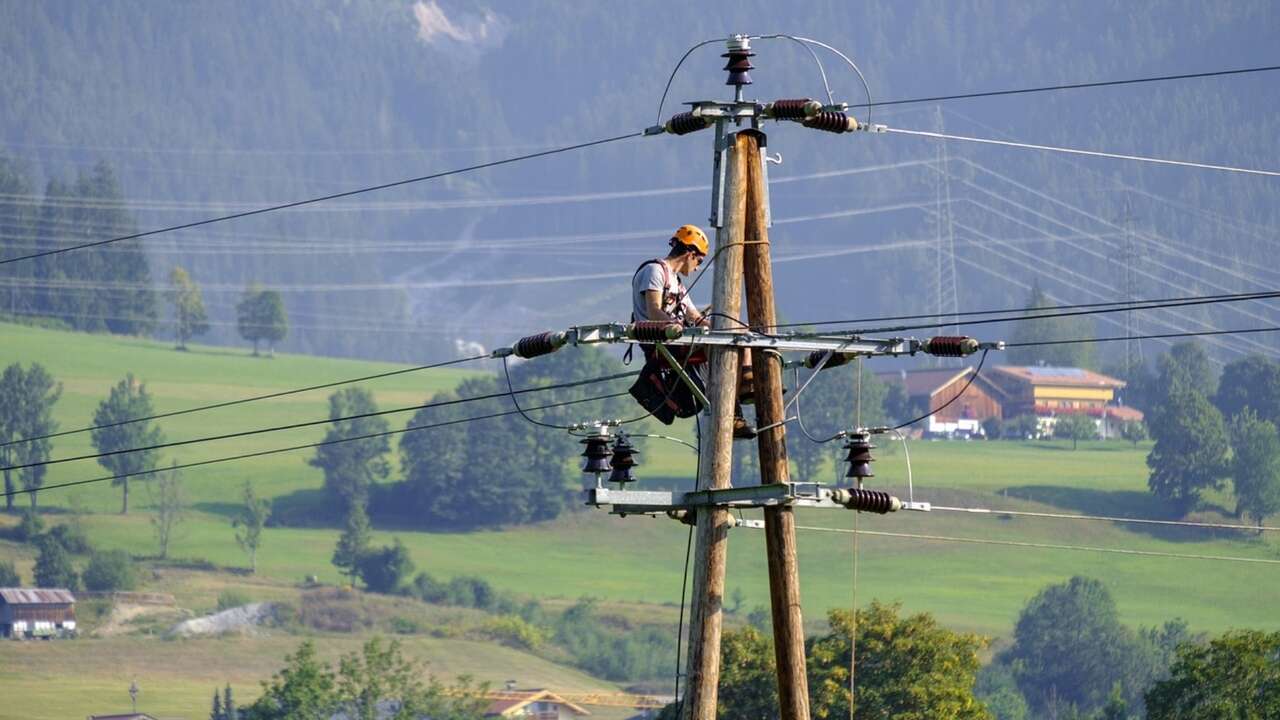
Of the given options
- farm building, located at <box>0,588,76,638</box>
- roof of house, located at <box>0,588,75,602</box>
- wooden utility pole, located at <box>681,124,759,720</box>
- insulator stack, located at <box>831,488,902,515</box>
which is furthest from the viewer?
roof of house, located at <box>0,588,75,602</box>

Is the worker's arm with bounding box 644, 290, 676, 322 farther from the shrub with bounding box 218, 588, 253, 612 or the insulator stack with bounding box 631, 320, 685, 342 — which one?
the shrub with bounding box 218, 588, 253, 612

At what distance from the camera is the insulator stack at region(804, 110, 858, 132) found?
21953mm

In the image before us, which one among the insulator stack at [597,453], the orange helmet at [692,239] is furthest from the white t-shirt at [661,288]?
the insulator stack at [597,453]

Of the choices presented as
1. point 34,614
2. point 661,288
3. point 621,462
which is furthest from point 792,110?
point 34,614

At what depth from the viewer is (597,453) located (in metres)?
21.4

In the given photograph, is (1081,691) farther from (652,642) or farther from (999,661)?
(652,642)

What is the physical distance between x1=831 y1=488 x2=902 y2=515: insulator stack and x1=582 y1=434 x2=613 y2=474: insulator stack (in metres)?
2.30

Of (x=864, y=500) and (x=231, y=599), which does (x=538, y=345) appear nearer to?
(x=864, y=500)

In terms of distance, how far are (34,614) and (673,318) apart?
17419cm

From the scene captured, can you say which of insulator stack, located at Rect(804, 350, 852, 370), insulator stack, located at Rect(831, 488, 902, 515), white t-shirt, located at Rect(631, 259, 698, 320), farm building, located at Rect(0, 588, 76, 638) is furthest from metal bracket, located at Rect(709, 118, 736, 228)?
farm building, located at Rect(0, 588, 76, 638)

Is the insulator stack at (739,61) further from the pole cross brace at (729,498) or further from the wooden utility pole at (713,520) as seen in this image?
the pole cross brace at (729,498)

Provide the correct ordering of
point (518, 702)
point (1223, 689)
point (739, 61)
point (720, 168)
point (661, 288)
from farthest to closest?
point (518, 702), point (1223, 689), point (739, 61), point (720, 168), point (661, 288)

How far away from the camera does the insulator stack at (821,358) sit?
21.9 meters

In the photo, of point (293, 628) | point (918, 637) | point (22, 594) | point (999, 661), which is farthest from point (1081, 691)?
point (918, 637)
